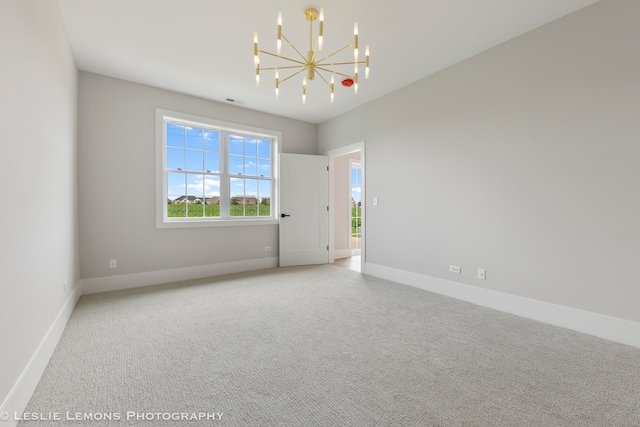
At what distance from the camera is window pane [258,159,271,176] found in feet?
17.0

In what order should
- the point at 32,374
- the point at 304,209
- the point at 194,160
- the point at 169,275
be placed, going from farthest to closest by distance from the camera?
the point at 304,209 < the point at 194,160 < the point at 169,275 < the point at 32,374

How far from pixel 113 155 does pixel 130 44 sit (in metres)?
1.47

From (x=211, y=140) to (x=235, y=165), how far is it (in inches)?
21.7

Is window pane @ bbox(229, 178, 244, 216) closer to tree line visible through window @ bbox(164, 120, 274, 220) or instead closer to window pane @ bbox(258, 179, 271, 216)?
tree line visible through window @ bbox(164, 120, 274, 220)

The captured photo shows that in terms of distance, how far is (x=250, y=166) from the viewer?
5047 millimetres

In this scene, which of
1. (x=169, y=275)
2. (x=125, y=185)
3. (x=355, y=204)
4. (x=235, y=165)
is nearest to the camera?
(x=125, y=185)

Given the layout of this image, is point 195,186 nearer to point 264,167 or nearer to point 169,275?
point 264,167

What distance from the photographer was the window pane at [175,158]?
14.0ft

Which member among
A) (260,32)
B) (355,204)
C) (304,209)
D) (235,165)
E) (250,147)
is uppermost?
(260,32)

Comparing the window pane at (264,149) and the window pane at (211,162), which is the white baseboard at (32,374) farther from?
the window pane at (264,149)

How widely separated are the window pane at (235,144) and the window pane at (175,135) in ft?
2.52

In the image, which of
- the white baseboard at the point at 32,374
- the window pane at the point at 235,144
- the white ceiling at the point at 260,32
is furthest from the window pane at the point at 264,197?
the white baseboard at the point at 32,374

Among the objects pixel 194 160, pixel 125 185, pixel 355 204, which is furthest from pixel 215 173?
pixel 355 204

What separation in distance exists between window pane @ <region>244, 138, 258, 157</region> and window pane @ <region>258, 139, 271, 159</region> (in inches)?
3.3
